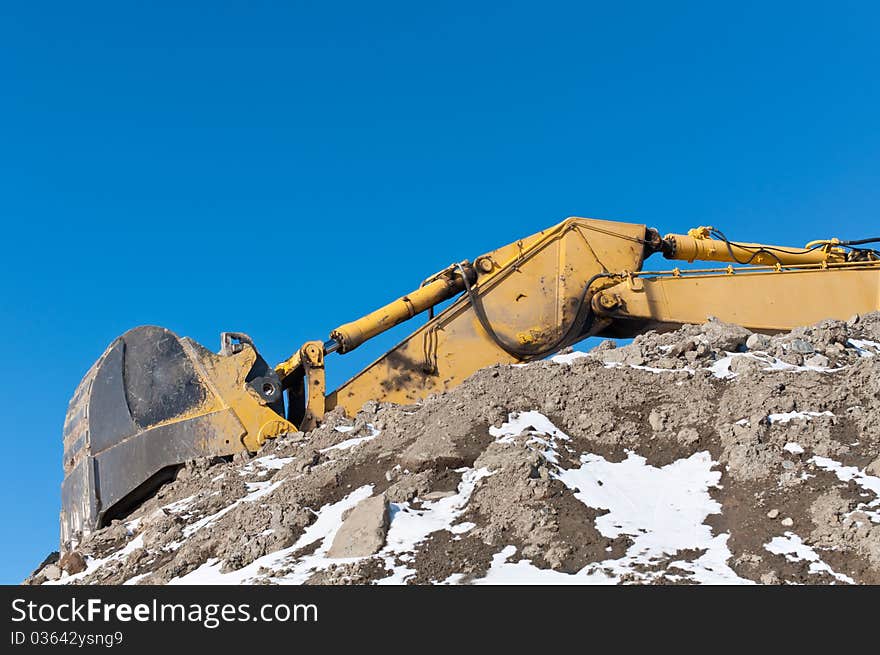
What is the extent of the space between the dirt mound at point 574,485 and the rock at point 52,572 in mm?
18

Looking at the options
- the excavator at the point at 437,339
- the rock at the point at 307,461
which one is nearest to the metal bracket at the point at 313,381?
the excavator at the point at 437,339

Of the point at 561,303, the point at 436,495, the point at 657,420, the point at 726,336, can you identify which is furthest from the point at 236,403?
the point at 726,336

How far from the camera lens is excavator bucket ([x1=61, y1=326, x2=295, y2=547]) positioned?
11555 mm

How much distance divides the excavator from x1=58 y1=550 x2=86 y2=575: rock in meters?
1.03

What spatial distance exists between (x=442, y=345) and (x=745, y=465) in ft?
14.0

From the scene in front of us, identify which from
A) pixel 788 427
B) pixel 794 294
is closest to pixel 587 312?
pixel 794 294

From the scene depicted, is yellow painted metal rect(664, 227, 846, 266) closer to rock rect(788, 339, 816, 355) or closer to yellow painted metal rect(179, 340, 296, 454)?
rock rect(788, 339, 816, 355)

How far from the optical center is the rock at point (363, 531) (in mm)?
8500

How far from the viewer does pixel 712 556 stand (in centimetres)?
810

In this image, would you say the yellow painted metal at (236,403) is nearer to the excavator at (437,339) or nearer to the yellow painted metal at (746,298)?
the excavator at (437,339)

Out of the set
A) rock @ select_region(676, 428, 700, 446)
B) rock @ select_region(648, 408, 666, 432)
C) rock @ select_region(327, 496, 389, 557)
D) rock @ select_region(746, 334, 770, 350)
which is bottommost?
rock @ select_region(327, 496, 389, 557)

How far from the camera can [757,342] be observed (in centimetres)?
1205

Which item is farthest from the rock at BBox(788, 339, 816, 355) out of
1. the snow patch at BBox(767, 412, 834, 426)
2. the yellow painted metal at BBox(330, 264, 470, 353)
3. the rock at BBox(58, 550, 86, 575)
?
the rock at BBox(58, 550, 86, 575)

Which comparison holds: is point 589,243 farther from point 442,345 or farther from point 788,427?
point 788,427
